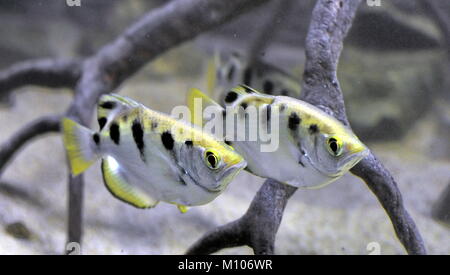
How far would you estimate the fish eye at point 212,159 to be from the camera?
1226 mm

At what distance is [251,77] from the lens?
10.5 feet

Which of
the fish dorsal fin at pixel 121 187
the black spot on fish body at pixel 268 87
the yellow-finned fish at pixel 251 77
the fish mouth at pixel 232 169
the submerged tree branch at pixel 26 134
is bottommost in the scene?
the fish mouth at pixel 232 169

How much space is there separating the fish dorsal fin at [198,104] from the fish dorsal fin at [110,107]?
24 centimetres

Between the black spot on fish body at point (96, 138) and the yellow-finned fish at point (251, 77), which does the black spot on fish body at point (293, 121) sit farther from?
the yellow-finned fish at point (251, 77)

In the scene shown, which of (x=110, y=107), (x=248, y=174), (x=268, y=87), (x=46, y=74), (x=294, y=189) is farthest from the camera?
(x=46, y=74)

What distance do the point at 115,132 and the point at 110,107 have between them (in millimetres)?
111

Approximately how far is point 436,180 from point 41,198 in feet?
11.4

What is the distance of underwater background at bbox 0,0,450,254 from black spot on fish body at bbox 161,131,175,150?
30.4 inches

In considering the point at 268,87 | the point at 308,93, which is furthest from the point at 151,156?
the point at 268,87

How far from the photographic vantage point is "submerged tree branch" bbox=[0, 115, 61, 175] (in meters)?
3.07

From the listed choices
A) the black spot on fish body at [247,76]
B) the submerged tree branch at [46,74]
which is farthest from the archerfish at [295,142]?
the submerged tree branch at [46,74]

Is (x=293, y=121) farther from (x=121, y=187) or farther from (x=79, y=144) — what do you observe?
(x=79, y=144)

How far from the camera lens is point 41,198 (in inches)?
120

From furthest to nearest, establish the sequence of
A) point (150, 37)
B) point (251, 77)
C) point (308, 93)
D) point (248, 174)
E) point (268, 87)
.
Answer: point (150, 37) < point (251, 77) < point (268, 87) < point (248, 174) < point (308, 93)
